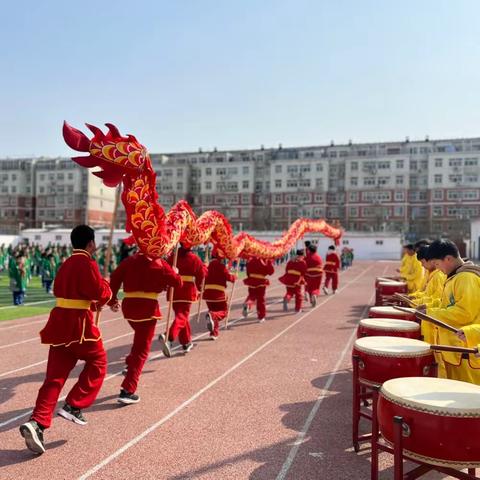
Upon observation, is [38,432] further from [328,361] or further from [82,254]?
[328,361]

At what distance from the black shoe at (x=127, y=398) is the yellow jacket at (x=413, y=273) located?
702cm

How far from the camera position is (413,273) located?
35.3 ft

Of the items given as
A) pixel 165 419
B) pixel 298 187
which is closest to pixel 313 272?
pixel 165 419

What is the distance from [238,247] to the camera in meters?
10.4

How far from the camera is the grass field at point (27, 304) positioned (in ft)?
39.6

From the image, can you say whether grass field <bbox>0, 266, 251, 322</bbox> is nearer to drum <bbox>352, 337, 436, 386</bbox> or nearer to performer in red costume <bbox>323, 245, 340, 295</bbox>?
performer in red costume <bbox>323, 245, 340, 295</bbox>

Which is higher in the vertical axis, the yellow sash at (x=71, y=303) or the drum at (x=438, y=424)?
the yellow sash at (x=71, y=303)

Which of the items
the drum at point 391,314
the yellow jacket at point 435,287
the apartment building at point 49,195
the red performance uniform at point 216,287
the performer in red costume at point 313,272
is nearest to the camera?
the drum at point 391,314

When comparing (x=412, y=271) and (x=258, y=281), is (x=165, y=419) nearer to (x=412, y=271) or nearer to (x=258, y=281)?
(x=258, y=281)

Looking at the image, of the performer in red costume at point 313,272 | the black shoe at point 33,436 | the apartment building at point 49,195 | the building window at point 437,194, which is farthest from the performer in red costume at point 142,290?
the apartment building at point 49,195

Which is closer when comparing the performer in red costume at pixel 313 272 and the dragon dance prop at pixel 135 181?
the dragon dance prop at pixel 135 181

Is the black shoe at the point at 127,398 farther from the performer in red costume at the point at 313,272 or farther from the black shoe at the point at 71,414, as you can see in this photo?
the performer in red costume at the point at 313,272

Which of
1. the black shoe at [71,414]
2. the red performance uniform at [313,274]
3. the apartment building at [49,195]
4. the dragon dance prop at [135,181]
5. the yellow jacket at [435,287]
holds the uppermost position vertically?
the apartment building at [49,195]

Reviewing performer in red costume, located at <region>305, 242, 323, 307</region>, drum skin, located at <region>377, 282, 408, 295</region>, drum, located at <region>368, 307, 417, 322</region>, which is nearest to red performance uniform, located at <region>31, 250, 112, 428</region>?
drum, located at <region>368, 307, 417, 322</region>
